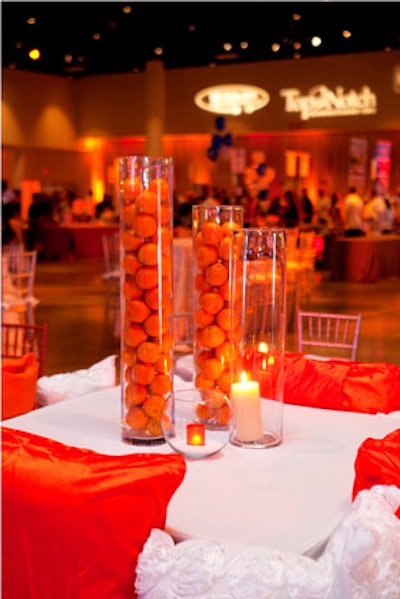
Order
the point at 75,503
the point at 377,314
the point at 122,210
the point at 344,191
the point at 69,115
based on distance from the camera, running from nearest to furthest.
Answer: the point at 75,503
the point at 122,210
the point at 377,314
the point at 344,191
the point at 69,115

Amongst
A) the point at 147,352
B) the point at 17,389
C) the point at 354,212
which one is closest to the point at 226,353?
the point at 147,352

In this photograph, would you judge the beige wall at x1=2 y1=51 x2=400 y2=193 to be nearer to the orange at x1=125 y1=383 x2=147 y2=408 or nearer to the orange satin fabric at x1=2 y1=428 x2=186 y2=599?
the orange at x1=125 y1=383 x2=147 y2=408

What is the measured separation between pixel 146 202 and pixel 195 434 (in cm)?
59

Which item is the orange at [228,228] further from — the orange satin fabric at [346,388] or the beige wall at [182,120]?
the beige wall at [182,120]

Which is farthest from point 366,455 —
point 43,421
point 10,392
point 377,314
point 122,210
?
point 377,314

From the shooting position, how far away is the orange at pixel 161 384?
2.13 meters

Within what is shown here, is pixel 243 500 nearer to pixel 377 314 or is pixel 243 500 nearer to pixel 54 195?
pixel 377 314

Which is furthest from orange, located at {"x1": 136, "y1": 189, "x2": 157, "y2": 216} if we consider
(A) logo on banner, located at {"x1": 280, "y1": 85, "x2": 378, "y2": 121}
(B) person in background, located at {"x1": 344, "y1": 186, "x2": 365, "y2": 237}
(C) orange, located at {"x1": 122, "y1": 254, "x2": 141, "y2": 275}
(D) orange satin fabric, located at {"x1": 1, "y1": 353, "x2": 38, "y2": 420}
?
(A) logo on banner, located at {"x1": 280, "y1": 85, "x2": 378, "y2": 121}

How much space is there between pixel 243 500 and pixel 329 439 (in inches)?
19.9

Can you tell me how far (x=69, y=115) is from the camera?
20828mm

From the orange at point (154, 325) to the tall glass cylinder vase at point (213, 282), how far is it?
0.58 ft

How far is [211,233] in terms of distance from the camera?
2.24 m

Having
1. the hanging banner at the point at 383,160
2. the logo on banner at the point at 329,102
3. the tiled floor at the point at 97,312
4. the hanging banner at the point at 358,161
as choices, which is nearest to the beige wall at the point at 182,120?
the logo on banner at the point at 329,102

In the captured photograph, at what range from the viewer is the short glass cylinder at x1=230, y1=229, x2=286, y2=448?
2117mm
